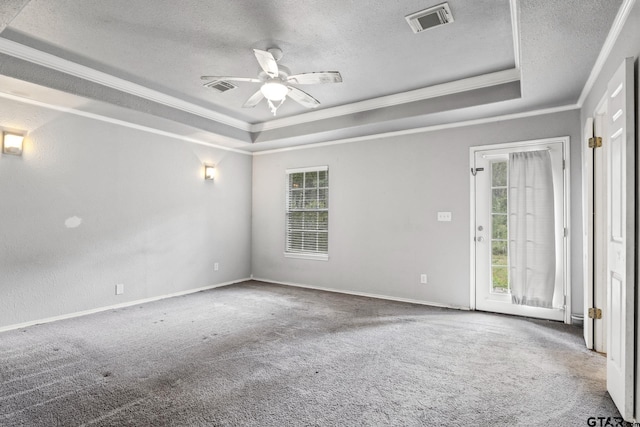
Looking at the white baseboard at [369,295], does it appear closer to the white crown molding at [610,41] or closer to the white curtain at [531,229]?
the white curtain at [531,229]

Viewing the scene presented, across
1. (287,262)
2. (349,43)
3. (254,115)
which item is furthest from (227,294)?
(349,43)

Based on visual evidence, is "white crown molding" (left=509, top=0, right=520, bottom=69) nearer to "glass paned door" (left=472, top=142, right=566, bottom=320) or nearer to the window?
"glass paned door" (left=472, top=142, right=566, bottom=320)

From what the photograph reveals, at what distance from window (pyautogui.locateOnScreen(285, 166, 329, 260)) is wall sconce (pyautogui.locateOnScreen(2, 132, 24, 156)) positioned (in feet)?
11.9

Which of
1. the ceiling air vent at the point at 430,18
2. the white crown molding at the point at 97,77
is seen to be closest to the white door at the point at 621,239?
the ceiling air vent at the point at 430,18

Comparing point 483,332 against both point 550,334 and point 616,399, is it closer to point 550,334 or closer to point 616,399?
point 550,334

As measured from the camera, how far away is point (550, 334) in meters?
3.57

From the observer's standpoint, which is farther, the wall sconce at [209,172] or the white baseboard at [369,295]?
the wall sconce at [209,172]

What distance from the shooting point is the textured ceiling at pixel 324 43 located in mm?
2586

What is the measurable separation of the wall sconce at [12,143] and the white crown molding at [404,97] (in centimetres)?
313

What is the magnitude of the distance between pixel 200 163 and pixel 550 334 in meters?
Result: 5.22

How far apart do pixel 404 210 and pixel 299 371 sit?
2984 mm

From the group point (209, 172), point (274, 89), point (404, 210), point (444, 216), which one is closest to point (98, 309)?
point (209, 172)

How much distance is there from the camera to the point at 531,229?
414 centimetres

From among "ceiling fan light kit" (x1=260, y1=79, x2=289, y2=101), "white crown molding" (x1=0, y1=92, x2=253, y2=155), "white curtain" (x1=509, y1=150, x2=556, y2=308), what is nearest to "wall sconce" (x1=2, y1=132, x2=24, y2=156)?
"white crown molding" (x1=0, y1=92, x2=253, y2=155)
